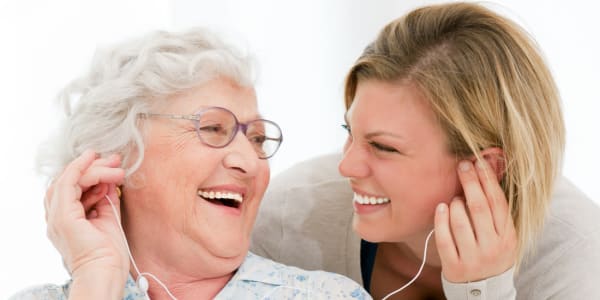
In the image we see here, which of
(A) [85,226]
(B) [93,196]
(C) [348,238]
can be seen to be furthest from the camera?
(C) [348,238]

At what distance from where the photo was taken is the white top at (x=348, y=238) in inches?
73.9

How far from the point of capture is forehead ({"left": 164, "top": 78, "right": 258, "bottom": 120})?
5.74 feet

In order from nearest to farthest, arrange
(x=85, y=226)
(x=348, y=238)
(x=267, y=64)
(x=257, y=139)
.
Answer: (x=85, y=226)
(x=257, y=139)
(x=348, y=238)
(x=267, y=64)

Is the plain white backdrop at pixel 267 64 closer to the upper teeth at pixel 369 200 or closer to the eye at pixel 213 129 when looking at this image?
the eye at pixel 213 129

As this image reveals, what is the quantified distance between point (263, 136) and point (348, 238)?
46cm

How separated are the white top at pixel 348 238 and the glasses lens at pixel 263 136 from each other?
332 millimetres

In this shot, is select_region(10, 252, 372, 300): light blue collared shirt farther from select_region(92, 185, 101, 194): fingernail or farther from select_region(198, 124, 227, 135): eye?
select_region(198, 124, 227, 135): eye

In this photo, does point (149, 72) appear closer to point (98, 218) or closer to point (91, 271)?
point (98, 218)

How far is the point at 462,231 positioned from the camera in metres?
1.79

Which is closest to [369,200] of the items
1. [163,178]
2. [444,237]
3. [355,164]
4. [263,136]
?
[355,164]

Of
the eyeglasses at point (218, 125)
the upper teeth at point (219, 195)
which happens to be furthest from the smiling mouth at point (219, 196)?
the eyeglasses at point (218, 125)

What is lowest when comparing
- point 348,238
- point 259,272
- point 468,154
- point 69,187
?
point 348,238

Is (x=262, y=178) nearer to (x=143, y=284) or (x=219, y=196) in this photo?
(x=219, y=196)

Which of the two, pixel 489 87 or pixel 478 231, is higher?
pixel 489 87
